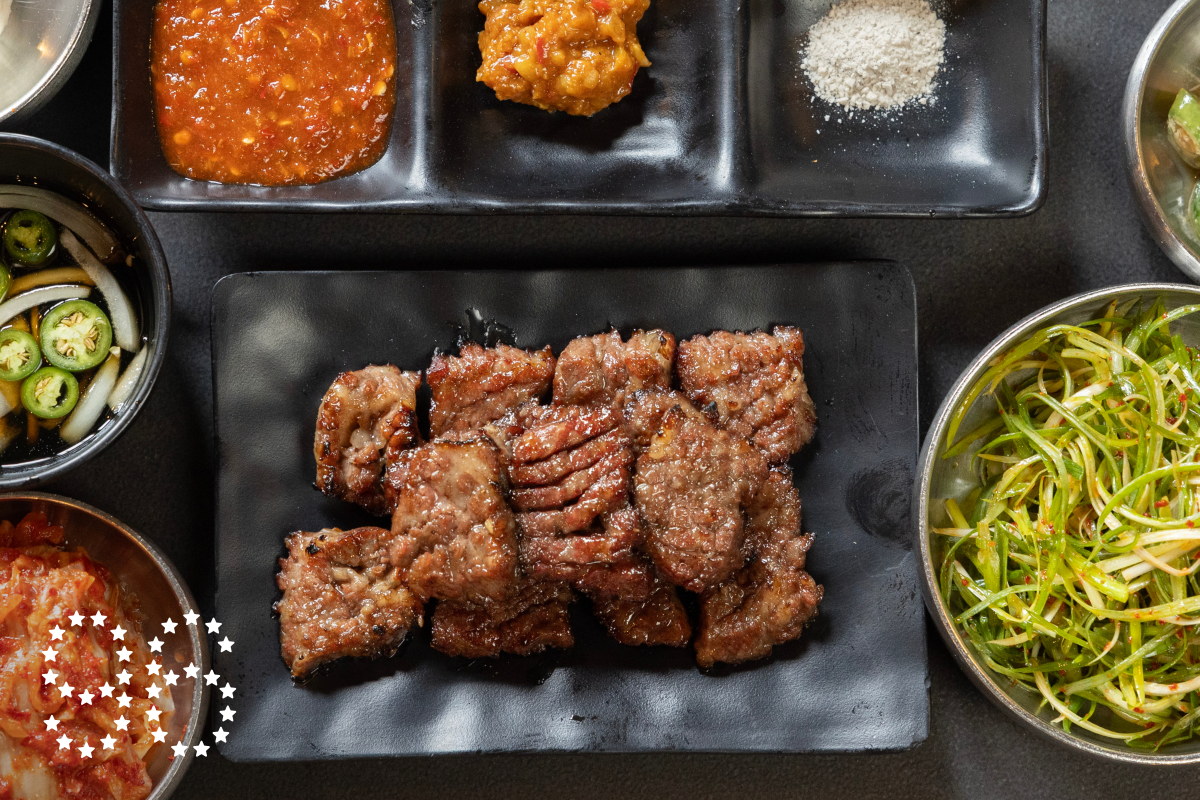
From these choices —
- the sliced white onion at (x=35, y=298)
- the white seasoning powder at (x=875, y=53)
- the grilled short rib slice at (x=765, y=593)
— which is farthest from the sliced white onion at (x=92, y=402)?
the white seasoning powder at (x=875, y=53)

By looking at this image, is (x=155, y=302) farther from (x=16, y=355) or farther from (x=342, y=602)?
(x=342, y=602)

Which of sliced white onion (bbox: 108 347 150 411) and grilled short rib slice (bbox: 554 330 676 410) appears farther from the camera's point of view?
grilled short rib slice (bbox: 554 330 676 410)

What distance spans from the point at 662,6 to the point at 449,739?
8.88 ft

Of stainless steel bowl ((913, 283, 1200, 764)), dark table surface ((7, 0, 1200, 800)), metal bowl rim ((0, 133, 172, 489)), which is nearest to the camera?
metal bowl rim ((0, 133, 172, 489))

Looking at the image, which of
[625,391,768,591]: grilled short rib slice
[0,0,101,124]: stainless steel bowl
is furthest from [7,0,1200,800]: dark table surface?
[625,391,768,591]: grilled short rib slice

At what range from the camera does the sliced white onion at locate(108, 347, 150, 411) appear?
3.04m

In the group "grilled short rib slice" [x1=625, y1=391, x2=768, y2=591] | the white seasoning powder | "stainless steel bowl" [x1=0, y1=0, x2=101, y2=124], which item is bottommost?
"grilled short rib slice" [x1=625, y1=391, x2=768, y2=591]

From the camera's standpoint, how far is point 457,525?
2.96 m

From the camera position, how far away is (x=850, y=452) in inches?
132

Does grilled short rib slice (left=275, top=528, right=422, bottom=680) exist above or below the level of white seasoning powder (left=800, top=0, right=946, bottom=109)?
below

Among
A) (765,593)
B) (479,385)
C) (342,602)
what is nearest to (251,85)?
(479,385)

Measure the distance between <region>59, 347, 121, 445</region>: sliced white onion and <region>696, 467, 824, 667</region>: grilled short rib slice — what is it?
6.85 feet

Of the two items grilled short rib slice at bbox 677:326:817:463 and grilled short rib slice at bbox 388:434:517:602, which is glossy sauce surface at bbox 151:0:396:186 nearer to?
grilled short rib slice at bbox 388:434:517:602

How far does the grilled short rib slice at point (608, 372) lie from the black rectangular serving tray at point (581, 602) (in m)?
0.17
